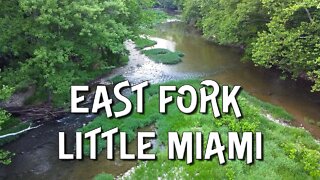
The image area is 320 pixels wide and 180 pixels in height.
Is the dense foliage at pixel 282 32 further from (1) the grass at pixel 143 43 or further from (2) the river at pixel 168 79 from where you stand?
(1) the grass at pixel 143 43

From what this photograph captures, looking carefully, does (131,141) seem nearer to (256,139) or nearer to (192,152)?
(192,152)

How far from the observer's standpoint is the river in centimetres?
1605

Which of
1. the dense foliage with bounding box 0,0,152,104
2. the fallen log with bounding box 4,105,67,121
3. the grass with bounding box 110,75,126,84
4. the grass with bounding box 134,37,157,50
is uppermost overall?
the grass with bounding box 134,37,157,50

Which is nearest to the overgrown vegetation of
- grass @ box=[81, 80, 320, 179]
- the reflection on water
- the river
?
the river

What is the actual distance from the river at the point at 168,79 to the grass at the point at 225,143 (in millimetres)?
1575

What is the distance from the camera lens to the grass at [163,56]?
122 feet

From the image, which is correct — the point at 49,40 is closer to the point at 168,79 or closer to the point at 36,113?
the point at 36,113

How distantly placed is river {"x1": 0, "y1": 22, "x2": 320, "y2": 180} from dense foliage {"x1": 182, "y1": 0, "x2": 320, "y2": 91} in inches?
76.2

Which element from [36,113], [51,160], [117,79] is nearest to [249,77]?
[117,79]

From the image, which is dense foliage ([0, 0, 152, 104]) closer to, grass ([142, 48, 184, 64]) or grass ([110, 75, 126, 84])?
grass ([110, 75, 126, 84])

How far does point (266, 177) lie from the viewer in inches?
526

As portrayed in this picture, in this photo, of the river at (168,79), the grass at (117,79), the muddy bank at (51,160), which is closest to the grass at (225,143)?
the muddy bank at (51,160)

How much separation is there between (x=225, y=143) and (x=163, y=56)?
23750 mm

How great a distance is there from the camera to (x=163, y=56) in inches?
1524
